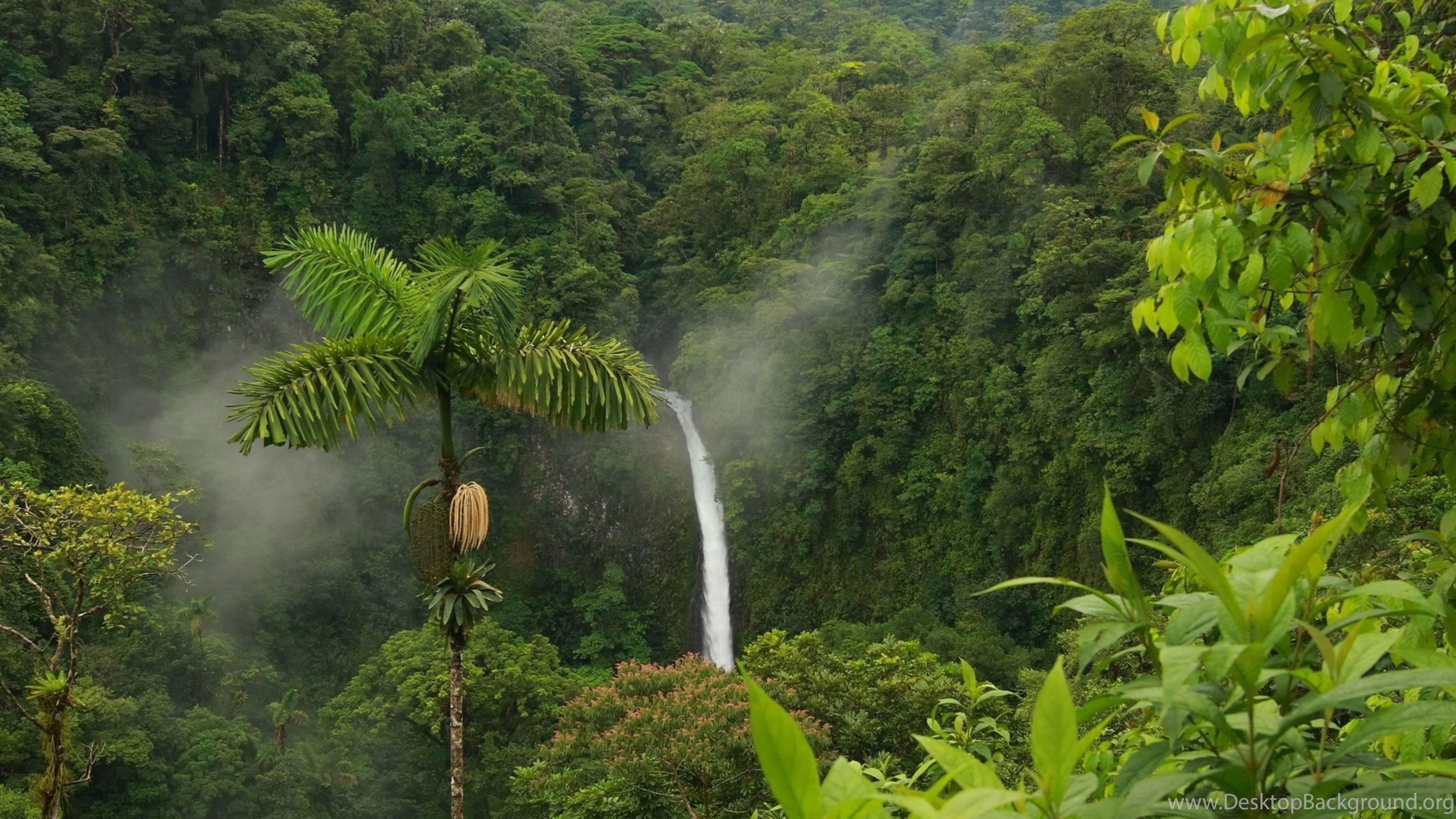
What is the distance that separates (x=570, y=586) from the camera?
59.9 ft

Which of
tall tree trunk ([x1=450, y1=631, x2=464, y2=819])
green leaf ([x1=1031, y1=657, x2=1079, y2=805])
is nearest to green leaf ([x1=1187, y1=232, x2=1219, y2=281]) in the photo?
green leaf ([x1=1031, y1=657, x2=1079, y2=805])

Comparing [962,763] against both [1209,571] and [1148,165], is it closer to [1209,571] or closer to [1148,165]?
[1209,571]

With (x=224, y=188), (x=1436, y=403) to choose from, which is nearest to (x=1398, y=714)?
Answer: (x=1436, y=403)

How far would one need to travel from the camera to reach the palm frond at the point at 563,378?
4363 millimetres

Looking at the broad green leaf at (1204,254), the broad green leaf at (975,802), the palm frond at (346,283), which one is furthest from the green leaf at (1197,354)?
the palm frond at (346,283)

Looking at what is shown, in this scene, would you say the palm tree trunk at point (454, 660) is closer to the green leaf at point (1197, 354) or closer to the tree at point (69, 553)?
the green leaf at point (1197, 354)

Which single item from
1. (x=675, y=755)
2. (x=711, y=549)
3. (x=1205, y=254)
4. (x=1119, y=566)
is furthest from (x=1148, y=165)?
(x=711, y=549)

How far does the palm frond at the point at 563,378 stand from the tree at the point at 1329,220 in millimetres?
3070

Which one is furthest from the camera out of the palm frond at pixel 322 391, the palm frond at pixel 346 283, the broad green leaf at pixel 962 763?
the palm frond at pixel 346 283

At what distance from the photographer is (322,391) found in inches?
159

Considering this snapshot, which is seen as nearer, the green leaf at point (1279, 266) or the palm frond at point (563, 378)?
the green leaf at point (1279, 266)

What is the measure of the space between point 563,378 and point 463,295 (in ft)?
1.98

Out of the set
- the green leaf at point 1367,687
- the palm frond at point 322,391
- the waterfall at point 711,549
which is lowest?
the green leaf at point 1367,687

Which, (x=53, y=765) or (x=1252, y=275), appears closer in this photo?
(x=1252, y=275)
